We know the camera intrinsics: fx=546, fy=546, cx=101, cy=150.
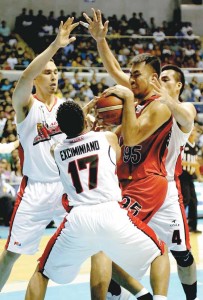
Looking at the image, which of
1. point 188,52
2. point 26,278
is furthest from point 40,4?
point 26,278

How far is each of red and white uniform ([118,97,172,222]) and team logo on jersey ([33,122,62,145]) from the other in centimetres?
75

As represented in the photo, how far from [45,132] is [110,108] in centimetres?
101

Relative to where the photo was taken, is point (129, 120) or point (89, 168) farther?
point (129, 120)

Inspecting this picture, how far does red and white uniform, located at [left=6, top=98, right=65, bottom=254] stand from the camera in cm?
465

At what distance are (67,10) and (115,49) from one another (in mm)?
3333

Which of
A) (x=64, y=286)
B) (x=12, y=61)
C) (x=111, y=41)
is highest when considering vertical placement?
(x=111, y=41)

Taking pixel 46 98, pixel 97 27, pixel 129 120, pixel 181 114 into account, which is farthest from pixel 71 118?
pixel 97 27

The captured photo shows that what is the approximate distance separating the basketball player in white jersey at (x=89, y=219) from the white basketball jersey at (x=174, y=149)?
88cm

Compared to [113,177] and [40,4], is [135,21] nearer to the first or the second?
[40,4]

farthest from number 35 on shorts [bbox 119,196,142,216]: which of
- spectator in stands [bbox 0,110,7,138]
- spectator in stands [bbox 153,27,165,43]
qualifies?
spectator in stands [bbox 153,27,165,43]

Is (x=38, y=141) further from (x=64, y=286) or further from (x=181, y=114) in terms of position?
(x=64, y=286)

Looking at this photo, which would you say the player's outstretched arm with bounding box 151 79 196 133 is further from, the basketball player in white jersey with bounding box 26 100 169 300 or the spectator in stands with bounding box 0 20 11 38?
the spectator in stands with bounding box 0 20 11 38

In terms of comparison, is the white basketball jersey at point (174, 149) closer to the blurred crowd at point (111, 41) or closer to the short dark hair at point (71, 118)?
the short dark hair at point (71, 118)

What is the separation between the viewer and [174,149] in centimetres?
460
